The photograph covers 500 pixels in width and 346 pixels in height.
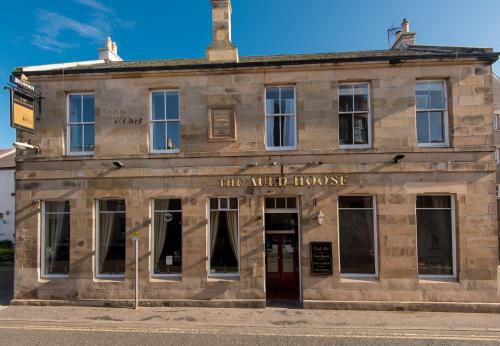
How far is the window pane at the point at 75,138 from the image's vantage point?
416 inches

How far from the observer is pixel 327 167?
32.0 feet

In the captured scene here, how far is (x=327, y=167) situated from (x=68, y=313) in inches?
318

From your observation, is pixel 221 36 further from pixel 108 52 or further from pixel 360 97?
pixel 108 52

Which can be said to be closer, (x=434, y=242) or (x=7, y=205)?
(x=434, y=242)

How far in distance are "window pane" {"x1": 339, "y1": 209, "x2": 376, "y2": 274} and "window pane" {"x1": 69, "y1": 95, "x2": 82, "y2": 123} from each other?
843cm

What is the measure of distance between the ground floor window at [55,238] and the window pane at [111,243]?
1.07 meters

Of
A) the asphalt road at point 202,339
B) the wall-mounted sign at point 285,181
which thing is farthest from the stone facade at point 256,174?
the asphalt road at point 202,339

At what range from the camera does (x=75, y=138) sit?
10586 millimetres

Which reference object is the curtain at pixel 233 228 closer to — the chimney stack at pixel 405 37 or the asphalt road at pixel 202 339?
the asphalt road at pixel 202 339

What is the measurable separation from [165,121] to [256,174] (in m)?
3.19

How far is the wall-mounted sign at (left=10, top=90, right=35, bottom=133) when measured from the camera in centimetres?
935

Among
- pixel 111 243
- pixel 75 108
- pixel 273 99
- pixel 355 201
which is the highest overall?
pixel 273 99

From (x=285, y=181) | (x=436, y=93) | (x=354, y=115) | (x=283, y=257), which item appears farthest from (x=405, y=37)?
(x=283, y=257)

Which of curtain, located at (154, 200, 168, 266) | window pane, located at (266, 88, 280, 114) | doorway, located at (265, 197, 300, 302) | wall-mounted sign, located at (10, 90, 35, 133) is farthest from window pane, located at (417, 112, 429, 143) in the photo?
wall-mounted sign, located at (10, 90, 35, 133)
